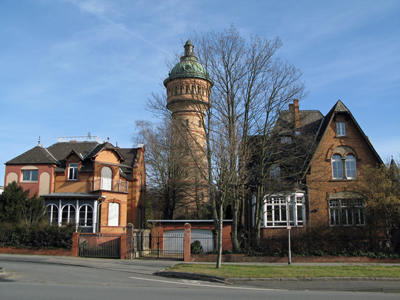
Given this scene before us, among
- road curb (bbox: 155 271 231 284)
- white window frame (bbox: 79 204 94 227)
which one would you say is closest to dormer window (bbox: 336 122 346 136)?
road curb (bbox: 155 271 231 284)

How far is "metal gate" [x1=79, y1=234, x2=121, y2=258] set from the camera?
2342 cm

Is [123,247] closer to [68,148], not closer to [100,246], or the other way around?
[100,246]

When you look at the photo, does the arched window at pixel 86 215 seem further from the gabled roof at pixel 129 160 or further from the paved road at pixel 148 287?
the paved road at pixel 148 287

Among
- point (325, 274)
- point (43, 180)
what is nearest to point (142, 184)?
point (43, 180)

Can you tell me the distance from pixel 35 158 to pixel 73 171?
3.61 meters

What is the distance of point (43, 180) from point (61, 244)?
1020 cm

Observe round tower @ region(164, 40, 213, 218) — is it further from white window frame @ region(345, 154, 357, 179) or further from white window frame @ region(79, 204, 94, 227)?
white window frame @ region(345, 154, 357, 179)

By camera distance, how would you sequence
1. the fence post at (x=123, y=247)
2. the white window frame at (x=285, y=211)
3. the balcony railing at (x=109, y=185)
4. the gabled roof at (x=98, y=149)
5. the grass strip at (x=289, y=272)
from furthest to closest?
the gabled roof at (x=98, y=149)
the balcony railing at (x=109, y=185)
the white window frame at (x=285, y=211)
the fence post at (x=123, y=247)
the grass strip at (x=289, y=272)

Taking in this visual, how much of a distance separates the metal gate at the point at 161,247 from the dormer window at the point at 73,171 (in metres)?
9.23

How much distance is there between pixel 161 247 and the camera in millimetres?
Result: 29484

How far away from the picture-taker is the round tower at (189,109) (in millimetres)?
25623

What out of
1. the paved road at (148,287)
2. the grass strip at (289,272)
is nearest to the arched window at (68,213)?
the paved road at (148,287)

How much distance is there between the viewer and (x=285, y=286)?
13.4 m

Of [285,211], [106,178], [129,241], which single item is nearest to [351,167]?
[285,211]
